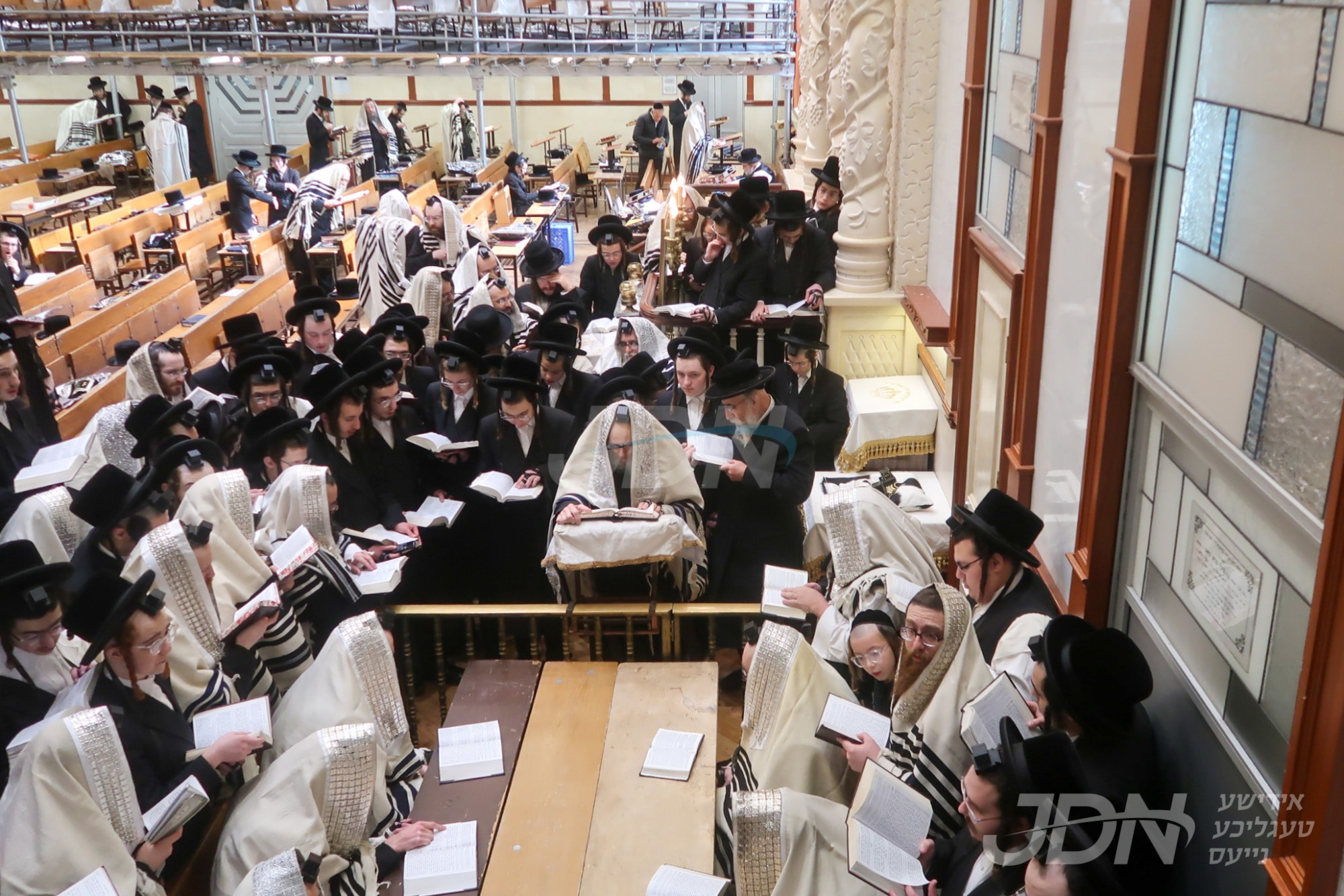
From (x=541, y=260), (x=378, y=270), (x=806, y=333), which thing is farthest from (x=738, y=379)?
(x=378, y=270)

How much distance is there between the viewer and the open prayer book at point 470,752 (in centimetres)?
425

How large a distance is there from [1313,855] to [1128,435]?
1.62 m

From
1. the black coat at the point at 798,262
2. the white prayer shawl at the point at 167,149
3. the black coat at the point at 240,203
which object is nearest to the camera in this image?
the black coat at the point at 798,262

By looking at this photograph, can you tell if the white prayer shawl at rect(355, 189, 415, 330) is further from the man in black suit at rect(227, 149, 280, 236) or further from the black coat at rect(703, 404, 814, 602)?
the man in black suit at rect(227, 149, 280, 236)

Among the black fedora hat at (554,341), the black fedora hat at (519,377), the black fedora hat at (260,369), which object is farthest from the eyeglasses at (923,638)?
the black fedora hat at (260,369)

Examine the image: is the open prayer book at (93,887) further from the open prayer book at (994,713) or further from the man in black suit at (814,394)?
the man in black suit at (814,394)

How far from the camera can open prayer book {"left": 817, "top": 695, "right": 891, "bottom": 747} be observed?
373cm

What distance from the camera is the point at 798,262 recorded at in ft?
26.8

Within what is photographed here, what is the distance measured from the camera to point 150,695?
3939 millimetres

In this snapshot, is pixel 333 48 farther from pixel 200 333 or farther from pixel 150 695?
pixel 150 695

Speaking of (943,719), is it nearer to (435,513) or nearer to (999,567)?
(999,567)

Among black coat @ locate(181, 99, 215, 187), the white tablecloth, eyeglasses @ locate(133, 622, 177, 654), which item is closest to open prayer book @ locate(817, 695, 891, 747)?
eyeglasses @ locate(133, 622, 177, 654)

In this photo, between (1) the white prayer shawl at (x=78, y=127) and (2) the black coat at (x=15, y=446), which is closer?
(2) the black coat at (x=15, y=446)

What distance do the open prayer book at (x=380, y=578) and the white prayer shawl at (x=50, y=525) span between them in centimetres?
143
